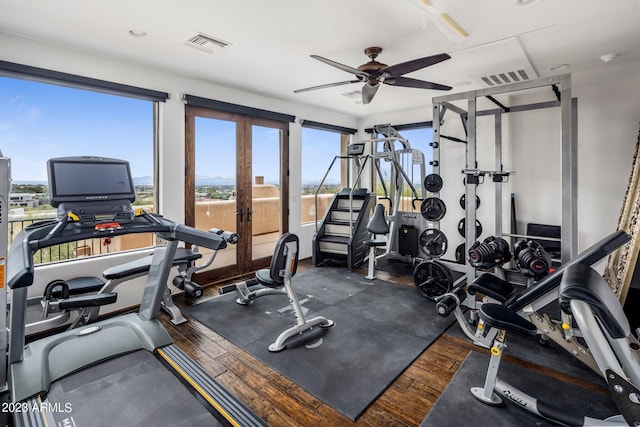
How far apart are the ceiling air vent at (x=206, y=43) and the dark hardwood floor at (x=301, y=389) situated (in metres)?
2.66

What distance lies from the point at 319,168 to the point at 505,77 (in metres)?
3.29

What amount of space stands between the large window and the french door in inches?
21.5

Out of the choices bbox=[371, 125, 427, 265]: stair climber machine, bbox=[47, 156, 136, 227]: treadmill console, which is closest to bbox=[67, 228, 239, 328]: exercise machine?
bbox=[47, 156, 136, 227]: treadmill console

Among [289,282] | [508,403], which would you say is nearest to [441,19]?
[289,282]

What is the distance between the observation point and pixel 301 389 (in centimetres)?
221

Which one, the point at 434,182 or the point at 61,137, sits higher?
the point at 61,137

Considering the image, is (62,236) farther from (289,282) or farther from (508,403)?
(508,403)

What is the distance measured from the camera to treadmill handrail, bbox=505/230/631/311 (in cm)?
185

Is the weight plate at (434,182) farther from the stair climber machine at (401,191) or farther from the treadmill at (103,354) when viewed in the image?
the treadmill at (103,354)

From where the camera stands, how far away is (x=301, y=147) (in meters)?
5.59

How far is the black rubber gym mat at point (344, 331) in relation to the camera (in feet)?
7.47

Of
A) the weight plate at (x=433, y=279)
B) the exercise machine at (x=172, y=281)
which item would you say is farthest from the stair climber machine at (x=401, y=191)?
the exercise machine at (x=172, y=281)

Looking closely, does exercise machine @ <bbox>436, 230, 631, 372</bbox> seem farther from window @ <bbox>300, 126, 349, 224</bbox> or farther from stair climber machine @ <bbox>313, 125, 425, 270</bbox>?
window @ <bbox>300, 126, 349, 224</bbox>

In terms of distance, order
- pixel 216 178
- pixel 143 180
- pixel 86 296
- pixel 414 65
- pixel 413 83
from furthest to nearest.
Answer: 1. pixel 216 178
2. pixel 143 180
3. pixel 413 83
4. pixel 414 65
5. pixel 86 296
